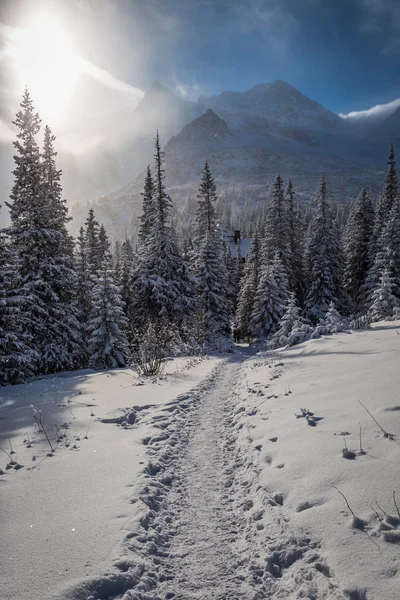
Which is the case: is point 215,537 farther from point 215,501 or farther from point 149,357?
point 149,357

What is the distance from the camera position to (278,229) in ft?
112

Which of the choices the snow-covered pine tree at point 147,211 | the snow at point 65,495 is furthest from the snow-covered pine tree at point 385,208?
the snow at point 65,495

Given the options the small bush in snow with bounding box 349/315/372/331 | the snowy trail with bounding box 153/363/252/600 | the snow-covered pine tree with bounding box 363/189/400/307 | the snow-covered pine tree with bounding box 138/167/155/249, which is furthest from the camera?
the snow-covered pine tree with bounding box 138/167/155/249

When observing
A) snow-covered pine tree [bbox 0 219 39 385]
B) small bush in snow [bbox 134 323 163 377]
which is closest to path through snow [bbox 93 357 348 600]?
small bush in snow [bbox 134 323 163 377]

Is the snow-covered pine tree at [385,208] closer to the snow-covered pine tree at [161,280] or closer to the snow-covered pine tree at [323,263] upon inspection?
the snow-covered pine tree at [323,263]

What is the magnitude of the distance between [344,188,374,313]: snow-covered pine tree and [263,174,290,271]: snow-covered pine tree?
898 cm

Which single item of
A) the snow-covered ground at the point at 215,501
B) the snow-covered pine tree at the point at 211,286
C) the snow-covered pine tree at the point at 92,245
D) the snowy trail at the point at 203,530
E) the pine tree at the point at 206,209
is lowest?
the snowy trail at the point at 203,530

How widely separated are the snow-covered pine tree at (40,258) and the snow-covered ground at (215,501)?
34.3 ft

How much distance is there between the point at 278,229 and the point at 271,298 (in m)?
7.99

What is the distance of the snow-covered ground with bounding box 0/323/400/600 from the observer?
289 centimetres

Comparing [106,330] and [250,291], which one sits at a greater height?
[250,291]

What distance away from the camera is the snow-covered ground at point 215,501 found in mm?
2893

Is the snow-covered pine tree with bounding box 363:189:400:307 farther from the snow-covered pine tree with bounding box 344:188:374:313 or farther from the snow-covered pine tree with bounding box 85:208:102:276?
the snow-covered pine tree with bounding box 85:208:102:276

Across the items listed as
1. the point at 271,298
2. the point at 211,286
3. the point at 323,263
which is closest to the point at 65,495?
the point at 211,286
